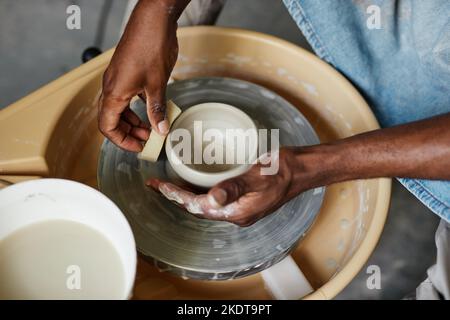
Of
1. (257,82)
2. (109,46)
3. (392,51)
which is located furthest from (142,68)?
(109,46)

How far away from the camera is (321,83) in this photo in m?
1.33

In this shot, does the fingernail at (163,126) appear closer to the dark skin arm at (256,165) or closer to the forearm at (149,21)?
the dark skin arm at (256,165)

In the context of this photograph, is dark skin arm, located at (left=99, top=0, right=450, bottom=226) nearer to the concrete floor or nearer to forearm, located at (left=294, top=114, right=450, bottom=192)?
forearm, located at (left=294, top=114, right=450, bottom=192)

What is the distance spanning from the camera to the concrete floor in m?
1.79

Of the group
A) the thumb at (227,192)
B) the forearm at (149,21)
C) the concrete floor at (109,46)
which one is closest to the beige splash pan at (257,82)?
the forearm at (149,21)

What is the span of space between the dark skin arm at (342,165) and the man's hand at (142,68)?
0.17 m

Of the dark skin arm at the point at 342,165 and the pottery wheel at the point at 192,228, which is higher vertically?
the dark skin arm at the point at 342,165

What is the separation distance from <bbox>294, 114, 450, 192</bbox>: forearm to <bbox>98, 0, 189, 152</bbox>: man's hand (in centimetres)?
33

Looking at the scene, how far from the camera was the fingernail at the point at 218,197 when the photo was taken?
0.81 meters

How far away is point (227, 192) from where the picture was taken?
2.74ft

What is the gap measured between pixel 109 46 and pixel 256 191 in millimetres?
1430

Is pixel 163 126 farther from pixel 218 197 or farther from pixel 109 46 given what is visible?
pixel 109 46
